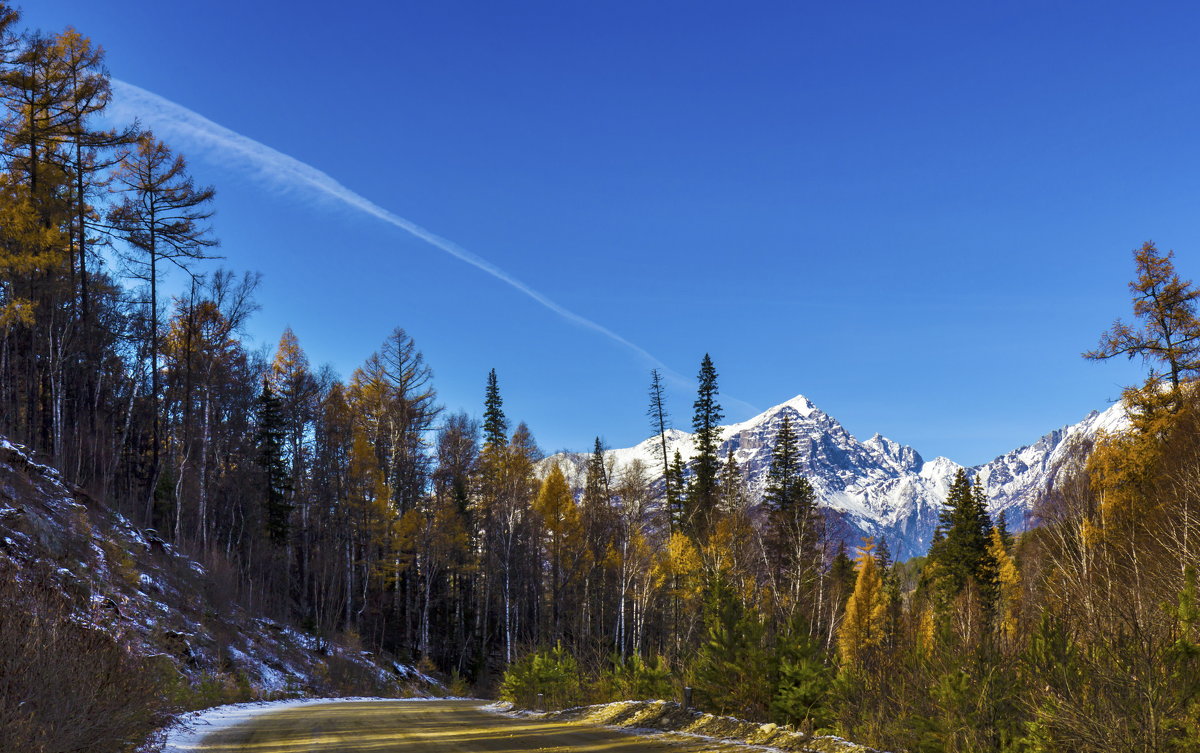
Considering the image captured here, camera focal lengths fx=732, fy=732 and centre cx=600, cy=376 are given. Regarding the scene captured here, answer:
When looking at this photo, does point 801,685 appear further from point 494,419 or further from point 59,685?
point 494,419

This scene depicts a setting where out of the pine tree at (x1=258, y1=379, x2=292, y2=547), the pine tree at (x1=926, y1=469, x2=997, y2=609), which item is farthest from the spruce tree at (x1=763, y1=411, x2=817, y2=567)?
the pine tree at (x1=258, y1=379, x2=292, y2=547)

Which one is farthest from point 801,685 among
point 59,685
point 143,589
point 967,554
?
point 967,554

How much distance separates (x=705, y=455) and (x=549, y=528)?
1264cm

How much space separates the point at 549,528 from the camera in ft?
165

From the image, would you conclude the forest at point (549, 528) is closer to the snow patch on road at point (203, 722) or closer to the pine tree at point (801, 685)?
the pine tree at point (801, 685)

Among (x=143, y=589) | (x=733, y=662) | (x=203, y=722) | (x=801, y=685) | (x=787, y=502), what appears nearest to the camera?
(x=801, y=685)

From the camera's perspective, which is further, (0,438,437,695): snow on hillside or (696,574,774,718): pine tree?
(0,438,437,695): snow on hillside

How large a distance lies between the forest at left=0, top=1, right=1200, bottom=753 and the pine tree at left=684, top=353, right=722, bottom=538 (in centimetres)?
28

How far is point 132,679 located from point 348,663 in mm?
27496

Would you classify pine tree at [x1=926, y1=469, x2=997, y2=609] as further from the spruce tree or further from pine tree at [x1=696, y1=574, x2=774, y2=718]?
pine tree at [x1=696, y1=574, x2=774, y2=718]

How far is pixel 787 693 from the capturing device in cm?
1394

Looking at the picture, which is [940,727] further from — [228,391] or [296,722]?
[228,391]

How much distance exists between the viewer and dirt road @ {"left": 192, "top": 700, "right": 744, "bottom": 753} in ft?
38.7

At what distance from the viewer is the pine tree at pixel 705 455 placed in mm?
50000
